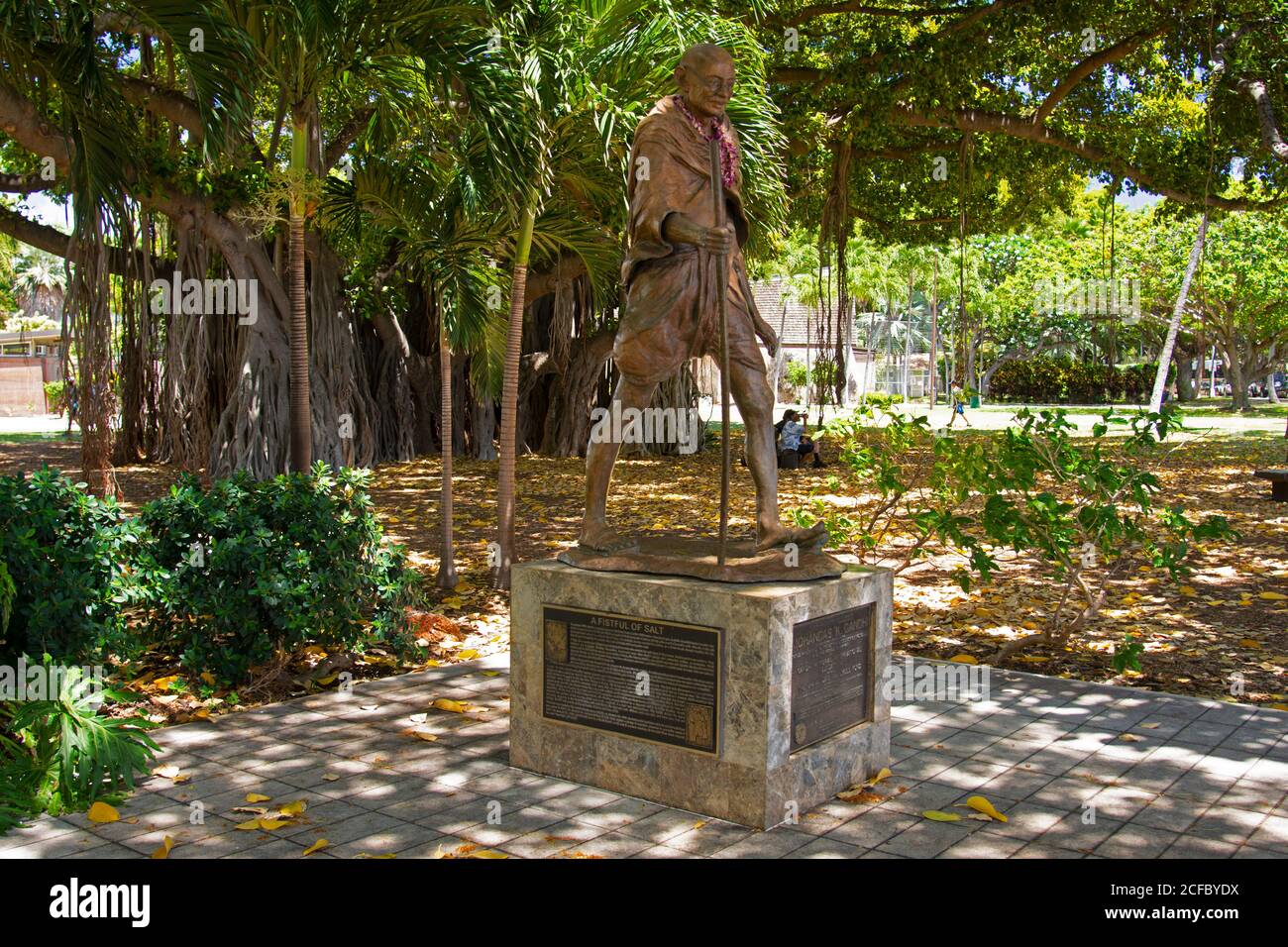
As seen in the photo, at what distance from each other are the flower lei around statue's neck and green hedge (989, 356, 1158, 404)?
47765 millimetres

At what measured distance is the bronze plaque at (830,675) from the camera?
15.3 ft

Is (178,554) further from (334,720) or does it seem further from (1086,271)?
(1086,271)

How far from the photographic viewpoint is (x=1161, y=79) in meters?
16.6

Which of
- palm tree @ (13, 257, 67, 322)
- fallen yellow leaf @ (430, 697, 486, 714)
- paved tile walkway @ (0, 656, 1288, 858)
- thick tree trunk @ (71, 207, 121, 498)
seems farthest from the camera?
palm tree @ (13, 257, 67, 322)

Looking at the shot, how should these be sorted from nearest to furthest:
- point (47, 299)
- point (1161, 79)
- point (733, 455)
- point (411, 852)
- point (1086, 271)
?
point (411, 852), point (1161, 79), point (733, 455), point (1086, 271), point (47, 299)

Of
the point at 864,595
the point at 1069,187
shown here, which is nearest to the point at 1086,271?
the point at 1069,187

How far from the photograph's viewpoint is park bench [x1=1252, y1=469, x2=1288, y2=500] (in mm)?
13188

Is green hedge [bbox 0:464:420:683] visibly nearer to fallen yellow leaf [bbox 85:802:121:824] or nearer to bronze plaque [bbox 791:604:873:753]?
fallen yellow leaf [bbox 85:802:121:824]

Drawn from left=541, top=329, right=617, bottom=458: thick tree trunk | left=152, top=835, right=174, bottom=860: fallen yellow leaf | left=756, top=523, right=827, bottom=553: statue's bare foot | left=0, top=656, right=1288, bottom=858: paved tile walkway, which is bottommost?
left=0, top=656, right=1288, bottom=858: paved tile walkway

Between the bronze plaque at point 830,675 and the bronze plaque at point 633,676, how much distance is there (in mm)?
348

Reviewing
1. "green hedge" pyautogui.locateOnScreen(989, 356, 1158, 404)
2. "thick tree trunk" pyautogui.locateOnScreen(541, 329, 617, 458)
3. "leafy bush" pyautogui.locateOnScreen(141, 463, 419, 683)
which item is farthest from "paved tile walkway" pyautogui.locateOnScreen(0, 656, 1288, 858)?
"green hedge" pyautogui.locateOnScreen(989, 356, 1158, 404)

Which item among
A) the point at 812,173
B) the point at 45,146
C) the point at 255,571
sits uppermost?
the point at 812,173

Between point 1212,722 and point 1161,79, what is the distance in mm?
13579

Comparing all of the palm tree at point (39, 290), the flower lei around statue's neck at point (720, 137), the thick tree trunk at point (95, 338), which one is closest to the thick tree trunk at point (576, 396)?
the thick tree trunk at point (95, 338)
